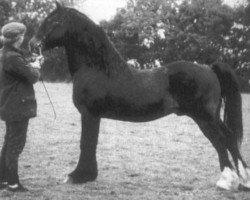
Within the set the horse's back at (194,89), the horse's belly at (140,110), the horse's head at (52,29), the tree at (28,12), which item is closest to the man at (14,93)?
the horse's head at (52,29)

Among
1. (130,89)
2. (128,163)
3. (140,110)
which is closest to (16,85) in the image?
(130,89)

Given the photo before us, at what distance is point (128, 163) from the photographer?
7309 mm

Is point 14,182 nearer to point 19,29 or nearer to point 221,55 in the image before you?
point 19,29

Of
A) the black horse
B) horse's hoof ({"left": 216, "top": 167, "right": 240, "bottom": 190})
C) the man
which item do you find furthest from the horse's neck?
horse's hoof ({"left": 216, "top": 167, "right": 240, "bottom": 190})

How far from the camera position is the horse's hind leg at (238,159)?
18.9 ft

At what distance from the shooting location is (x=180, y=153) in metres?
8.19

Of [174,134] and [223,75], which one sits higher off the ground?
[223,75]

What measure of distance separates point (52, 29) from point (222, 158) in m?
2.82

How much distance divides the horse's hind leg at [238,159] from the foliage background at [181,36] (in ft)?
83.3

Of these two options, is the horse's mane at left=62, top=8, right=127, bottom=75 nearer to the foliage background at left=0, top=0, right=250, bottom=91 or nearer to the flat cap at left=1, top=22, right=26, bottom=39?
the flat cap at left=1, top=22, right=26, bottom=39

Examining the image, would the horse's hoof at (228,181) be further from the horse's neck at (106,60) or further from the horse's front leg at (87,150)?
the horse's neck at (106,60)

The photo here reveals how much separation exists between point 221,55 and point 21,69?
29208 mm

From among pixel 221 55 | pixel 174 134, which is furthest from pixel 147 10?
pixel 174 134

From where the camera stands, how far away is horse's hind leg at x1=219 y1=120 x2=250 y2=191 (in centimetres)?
577
